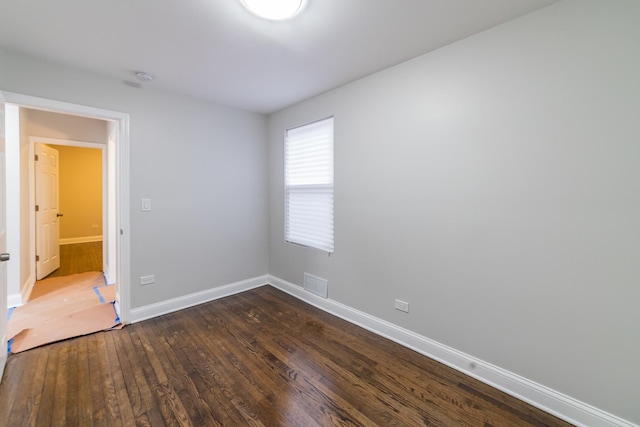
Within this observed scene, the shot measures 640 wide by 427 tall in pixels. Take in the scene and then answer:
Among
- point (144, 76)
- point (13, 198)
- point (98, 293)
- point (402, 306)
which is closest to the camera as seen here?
point (402, 306)

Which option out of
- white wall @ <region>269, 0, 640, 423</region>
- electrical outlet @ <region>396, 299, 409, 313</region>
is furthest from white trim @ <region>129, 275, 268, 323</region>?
electrical outlet @ <region>396, 299, 409, 313</region>

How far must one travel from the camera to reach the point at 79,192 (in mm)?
7070

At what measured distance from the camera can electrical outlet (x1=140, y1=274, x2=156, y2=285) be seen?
287cm

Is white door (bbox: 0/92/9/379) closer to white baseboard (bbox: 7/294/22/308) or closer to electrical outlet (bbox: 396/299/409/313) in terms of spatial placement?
white baseboard (bbox: 7/294/22/308)

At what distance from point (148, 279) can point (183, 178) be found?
3.90ft

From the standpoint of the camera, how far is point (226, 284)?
3.54m

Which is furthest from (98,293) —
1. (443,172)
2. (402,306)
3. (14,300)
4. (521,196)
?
(521,196)

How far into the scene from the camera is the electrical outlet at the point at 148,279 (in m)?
2.87

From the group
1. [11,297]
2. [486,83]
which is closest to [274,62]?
[486,83]

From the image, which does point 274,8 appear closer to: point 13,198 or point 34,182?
point 13,198

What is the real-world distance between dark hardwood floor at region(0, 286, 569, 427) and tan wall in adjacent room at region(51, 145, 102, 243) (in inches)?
253

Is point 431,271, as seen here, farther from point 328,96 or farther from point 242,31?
point 242,31

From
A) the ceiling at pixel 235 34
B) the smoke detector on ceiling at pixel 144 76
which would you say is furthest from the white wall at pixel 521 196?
the smoke detector on ceiling at pixel 144 76

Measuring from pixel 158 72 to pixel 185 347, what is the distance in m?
2.54
